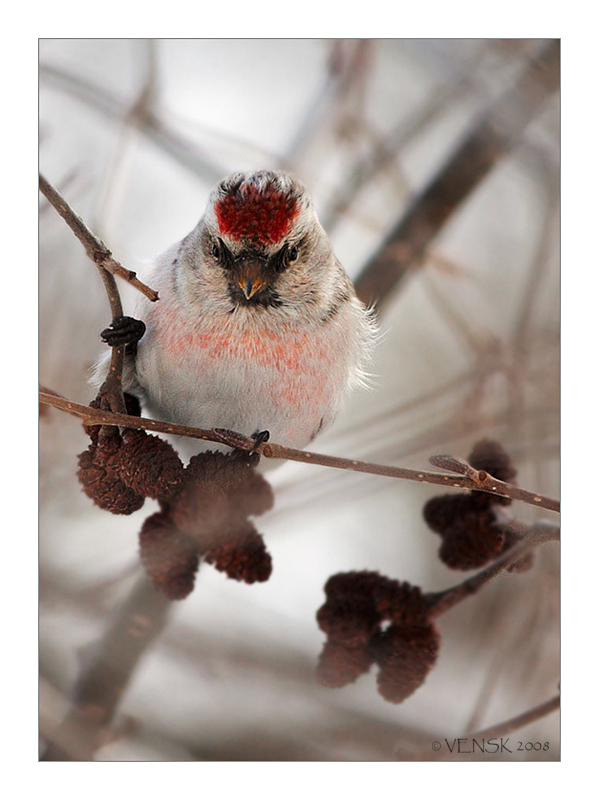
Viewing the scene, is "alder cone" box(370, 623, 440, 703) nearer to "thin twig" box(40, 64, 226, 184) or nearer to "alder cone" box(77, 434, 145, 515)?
"alder cone" box(77, 434, 145, 515)

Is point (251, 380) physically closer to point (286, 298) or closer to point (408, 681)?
point (286, 298)

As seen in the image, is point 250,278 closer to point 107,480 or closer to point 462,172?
point 107,480

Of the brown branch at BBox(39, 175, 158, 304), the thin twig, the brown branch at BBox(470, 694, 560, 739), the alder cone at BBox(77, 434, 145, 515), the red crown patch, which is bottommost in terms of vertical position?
the brown branch at BBox(470, 694, 560, 739)

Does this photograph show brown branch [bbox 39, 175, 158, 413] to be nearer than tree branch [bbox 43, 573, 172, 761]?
Yes

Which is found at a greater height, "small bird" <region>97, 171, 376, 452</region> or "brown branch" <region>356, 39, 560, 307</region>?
"brown branch" <region>356, 39, 560, 307</region>

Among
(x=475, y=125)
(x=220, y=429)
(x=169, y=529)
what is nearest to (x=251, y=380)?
(x=220, y=429)

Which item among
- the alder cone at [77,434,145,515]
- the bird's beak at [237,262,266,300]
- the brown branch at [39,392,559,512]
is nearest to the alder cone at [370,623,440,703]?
the brown branch at [39,392,559,512]
